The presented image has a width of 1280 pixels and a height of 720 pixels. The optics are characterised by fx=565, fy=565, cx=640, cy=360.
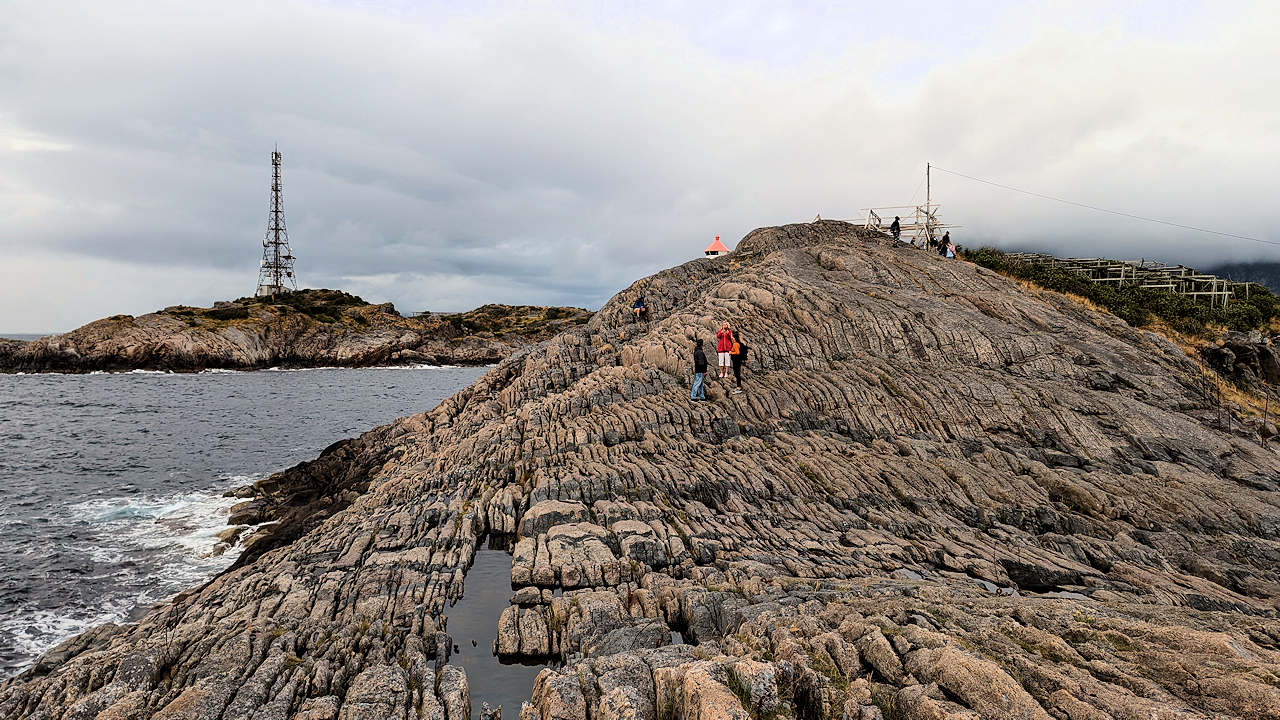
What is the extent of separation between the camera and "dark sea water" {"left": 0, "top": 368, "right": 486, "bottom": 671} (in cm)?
2161

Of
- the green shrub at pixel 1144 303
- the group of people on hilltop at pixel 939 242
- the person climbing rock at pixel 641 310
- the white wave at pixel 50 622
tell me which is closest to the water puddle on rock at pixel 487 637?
the white wave at pixel 50 622

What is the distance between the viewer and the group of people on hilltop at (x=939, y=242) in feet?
144

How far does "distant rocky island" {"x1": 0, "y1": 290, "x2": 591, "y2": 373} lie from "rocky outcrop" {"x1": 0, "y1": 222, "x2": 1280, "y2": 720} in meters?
107

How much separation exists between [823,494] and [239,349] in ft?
442

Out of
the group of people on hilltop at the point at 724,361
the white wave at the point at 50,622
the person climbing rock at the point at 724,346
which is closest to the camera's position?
the white wave at the point at 50,622

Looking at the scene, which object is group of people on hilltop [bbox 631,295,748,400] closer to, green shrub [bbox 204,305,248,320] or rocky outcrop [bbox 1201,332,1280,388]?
rocky outcrop [bbox 1201,332,1280,388]

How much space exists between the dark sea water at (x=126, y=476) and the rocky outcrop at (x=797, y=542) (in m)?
3.67

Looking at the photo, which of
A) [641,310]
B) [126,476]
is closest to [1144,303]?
[641,310]

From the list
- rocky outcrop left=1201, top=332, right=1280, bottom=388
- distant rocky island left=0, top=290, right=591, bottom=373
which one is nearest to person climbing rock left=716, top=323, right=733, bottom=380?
rocky outcrop left=1201, top=332, right=1280, bottom=388

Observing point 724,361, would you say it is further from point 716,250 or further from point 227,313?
point 227,313

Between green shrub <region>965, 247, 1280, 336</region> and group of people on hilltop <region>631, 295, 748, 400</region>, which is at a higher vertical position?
green shrub <region>965, 247, 1280, 336</region>

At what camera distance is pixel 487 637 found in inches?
567

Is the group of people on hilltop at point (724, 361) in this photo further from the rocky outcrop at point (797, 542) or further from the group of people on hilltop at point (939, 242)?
the group of people on hilltop at point (939, 242)

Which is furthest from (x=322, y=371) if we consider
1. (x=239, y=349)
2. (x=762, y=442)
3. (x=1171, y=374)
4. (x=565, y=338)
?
(x=1171, y=374)
